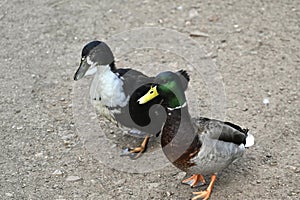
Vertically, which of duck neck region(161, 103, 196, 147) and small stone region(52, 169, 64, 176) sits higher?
duck neck region(161, 103, 196, 147)

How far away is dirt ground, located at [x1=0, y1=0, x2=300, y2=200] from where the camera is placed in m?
5.06

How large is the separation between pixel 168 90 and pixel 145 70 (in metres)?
2.12

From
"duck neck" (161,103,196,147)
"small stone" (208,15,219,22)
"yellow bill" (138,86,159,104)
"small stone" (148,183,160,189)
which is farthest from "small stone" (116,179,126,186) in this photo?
"small stone" (208,15,219,22)

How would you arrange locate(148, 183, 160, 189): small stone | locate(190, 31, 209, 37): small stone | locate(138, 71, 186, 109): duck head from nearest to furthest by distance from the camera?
locate(138, 71, 186, 109): duck head, locate(148, 183, 160, 189): small stone, locate(190, 31, 209, 37): small stone

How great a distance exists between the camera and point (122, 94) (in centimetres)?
525

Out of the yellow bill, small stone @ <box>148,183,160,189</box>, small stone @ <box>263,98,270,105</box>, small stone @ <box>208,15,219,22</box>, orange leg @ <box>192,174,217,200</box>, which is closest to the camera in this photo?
the yellow bill

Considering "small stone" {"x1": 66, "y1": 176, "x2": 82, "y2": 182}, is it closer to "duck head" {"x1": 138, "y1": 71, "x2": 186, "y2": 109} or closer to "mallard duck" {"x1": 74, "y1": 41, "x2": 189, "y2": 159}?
"mallard duck" {"x1": 74, "y1": 41, "x2": 189, "y2": 159}

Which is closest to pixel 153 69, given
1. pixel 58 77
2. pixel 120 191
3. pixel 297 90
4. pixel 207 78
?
pixel 207 78

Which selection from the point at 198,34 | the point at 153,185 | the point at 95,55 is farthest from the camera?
the point at 198,34

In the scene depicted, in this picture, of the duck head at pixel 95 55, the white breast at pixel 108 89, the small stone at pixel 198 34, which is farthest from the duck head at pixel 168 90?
the small stone at pixel 198 34

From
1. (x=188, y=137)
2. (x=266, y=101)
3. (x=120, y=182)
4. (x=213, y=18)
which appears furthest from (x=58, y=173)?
(x=213, y=18)

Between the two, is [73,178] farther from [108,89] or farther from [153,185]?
[108,89]

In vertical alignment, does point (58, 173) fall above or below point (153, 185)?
above

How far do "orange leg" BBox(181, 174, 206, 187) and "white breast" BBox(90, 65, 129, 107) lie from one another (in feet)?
2.93
